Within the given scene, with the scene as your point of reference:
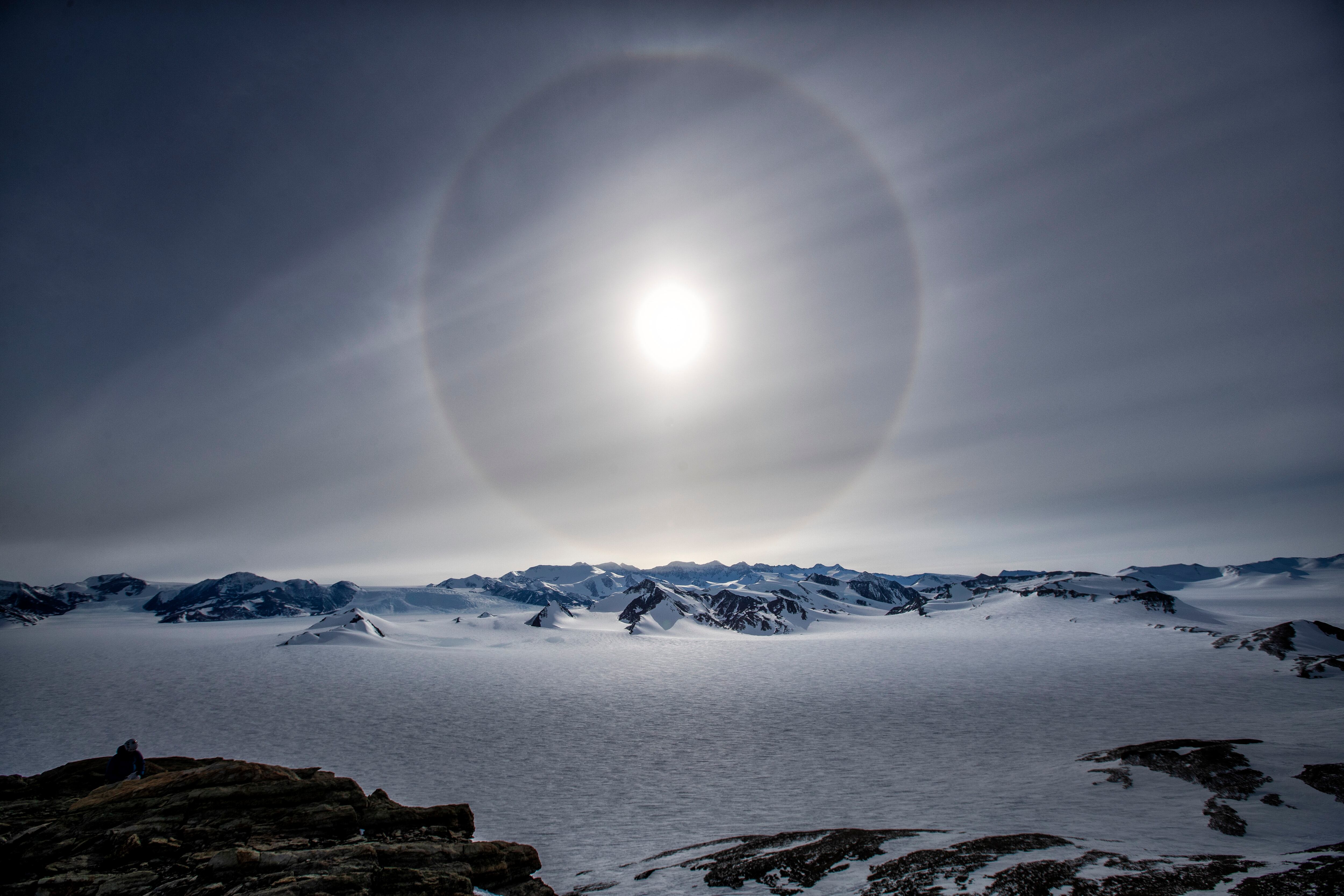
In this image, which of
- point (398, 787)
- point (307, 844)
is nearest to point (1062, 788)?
point (307, 844)

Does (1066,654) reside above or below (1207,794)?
below

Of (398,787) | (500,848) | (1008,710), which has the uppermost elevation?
(500,848)

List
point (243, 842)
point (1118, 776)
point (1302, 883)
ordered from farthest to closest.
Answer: point (1118, 776) → point (243, 842) → point (1302, 883)

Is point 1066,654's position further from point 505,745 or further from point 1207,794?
point 505,745

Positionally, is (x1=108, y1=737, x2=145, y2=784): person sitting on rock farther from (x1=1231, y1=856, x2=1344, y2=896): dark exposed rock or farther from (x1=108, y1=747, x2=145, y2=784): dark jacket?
(x1=1231, y1=856, x2=1344, y2=896): dark exposed rock

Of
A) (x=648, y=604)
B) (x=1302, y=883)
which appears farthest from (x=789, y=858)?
(x=648, y=604)

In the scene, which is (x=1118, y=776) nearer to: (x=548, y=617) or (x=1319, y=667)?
(x=1319, y=667)
